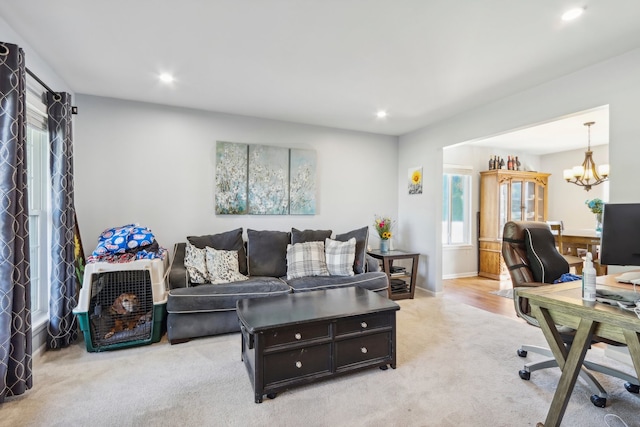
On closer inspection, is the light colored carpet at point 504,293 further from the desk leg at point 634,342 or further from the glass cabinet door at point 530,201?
the desk leg at point 634,342

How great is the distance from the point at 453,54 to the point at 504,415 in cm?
253

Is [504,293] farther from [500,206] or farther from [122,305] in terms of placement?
[122,305]

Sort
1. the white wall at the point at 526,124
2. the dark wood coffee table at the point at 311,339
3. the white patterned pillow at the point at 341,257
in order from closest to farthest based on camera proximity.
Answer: the dark wood coffee table at the point at 311,339 → the white wall at the point at 526,124 → the white patterned pillow at the point at 341,257

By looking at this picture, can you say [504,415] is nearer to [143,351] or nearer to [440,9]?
[440,9]

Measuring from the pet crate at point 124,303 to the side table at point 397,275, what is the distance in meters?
2.66

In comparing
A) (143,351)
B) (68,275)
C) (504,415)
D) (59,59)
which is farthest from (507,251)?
(59,59)

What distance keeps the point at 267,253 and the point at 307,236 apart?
1.85ft

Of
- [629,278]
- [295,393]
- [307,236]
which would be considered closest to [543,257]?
[629,278]

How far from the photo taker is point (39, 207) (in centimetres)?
278

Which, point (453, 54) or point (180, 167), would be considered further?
point (180, 167)

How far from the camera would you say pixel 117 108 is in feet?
11.5

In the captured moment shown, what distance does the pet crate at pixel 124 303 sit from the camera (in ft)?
8.89

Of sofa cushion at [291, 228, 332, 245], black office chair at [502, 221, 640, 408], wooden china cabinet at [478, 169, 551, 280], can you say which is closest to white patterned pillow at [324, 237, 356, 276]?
sofa cushion at [291, 228, 332, 245]

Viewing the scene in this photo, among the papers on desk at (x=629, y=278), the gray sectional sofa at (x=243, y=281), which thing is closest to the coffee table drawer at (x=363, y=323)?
the gray sectional sofa at (x=243, y=281)
